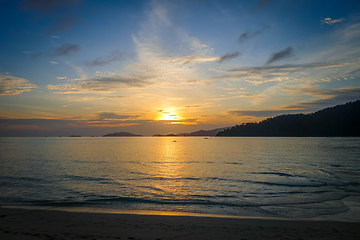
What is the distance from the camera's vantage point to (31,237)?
29.0 feet

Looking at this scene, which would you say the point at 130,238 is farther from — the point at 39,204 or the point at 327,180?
the point at 327,180

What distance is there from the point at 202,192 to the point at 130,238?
1181 cm

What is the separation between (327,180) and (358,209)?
40.1 ft

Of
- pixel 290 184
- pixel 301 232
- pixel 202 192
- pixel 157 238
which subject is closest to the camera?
pixel 157 238

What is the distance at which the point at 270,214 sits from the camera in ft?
44.0

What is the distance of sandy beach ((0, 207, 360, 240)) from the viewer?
9203mm

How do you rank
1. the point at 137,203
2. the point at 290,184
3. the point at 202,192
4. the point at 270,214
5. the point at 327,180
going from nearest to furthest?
the point at 270,214, the point at 137,203, the point at 202,192, the point at 290,184, the point at 327,180

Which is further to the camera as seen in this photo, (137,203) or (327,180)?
(327,180)

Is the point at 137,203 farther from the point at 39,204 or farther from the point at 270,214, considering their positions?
the point at 270,214

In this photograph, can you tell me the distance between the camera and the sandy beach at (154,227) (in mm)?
9203

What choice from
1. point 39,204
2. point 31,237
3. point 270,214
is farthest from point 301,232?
point 39,204

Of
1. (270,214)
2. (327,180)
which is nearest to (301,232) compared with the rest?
(270,214)

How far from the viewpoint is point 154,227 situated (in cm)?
1049

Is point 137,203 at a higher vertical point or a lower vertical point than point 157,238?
lower
